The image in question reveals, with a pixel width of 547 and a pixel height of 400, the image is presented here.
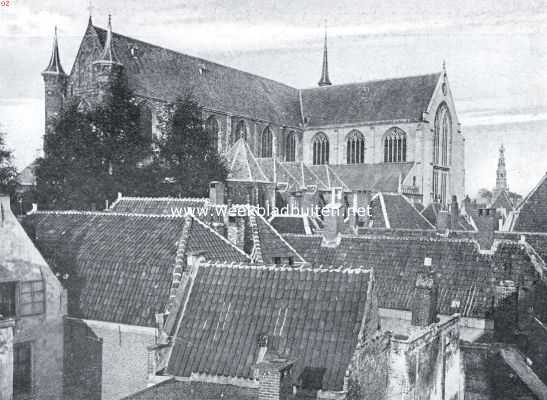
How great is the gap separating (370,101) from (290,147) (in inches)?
456

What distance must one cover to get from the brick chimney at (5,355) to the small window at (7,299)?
4.14m

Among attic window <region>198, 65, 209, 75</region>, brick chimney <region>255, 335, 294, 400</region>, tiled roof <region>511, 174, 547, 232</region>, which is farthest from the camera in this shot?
attic window <region>198, 65, 209, 75</region>

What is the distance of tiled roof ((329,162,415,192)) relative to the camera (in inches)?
2336

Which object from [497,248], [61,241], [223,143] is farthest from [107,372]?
[223,143]

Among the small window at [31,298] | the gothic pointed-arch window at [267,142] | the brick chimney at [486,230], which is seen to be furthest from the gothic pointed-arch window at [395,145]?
the small window at [31,298]

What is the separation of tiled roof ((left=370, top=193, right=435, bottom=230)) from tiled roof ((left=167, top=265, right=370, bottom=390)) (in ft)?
79.4

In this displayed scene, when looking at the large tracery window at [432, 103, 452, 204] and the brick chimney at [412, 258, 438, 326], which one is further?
the large tracery window at [432, 103, 452, 204]

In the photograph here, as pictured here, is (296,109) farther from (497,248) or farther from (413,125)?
(497,248)

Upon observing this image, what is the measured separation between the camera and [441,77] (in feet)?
223

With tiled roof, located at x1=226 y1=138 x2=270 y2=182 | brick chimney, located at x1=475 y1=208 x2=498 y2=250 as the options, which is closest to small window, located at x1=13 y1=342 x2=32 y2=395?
brick chimney, located at x1=475 y1=208 x2=498 y2=250

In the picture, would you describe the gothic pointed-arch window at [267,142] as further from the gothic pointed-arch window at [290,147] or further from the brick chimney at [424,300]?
the brick chimney at [424,300]

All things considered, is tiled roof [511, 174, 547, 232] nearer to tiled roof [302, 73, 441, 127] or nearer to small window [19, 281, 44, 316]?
small window [19, 281, 44, 316]

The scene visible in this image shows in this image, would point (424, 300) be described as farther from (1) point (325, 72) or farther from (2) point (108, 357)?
(1) point (325, 72)

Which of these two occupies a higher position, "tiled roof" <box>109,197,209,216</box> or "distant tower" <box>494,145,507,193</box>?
"distant tower" <box>494,145,507,193</box>
